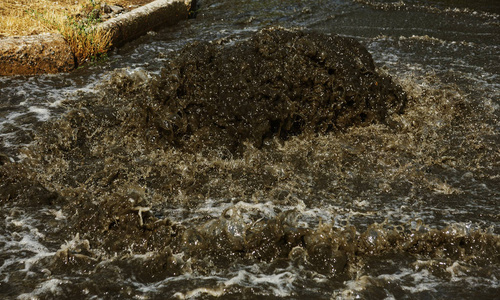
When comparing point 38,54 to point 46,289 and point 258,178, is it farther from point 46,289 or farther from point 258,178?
point 46,289

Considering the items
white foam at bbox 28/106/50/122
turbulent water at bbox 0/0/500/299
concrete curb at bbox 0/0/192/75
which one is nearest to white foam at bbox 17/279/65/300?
turbulent water at bbox 0/0/500/299

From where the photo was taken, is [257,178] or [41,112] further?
[41,112]

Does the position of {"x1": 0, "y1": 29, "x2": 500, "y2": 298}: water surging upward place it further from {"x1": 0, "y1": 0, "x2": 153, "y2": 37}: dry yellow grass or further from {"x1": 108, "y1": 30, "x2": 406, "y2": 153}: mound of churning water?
{"x1": 0, "y1": 0, "x2": 153, "y2": 37}: dry yellow grass

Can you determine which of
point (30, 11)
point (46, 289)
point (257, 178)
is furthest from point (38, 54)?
point (46, 289)

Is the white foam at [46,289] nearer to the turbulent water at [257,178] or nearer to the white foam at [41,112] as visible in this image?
the turbulent water at [257,178]

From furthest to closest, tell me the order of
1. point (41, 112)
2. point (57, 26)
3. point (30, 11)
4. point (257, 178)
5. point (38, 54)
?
point (30, 11), point (57, 26), point (38, 54), point (41, 112), point (257, 178)
